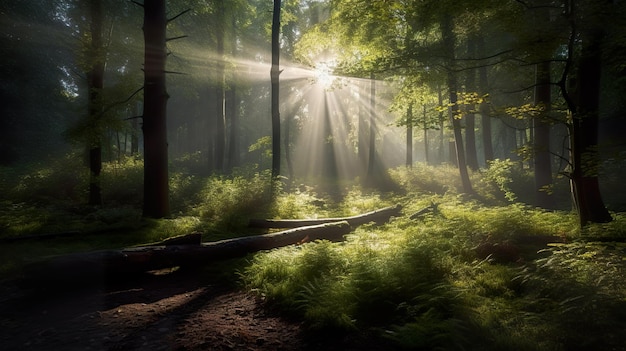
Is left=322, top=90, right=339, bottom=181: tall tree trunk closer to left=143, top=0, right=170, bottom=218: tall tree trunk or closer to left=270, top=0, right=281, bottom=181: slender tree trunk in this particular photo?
left=270, top=0, right=281, bottom=181: slender tree trunk

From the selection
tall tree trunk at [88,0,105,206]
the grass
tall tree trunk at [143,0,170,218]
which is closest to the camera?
the grass

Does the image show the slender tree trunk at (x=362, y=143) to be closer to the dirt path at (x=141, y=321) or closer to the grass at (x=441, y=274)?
the grass at (x=441, y=274)

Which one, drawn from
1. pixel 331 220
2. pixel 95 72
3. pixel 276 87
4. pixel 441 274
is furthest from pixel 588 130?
pixel 95 72

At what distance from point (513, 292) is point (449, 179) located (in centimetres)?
1788

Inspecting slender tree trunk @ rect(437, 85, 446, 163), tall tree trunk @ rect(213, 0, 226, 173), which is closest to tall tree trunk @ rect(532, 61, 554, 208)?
slender tree trunk @ rect(437, 85, 446, 163)

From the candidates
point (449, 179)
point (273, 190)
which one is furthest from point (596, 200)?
point (449, 179)

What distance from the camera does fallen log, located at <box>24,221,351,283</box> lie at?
537 centimetres

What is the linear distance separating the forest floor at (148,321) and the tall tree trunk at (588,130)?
574 cm

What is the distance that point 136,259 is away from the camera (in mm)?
6020

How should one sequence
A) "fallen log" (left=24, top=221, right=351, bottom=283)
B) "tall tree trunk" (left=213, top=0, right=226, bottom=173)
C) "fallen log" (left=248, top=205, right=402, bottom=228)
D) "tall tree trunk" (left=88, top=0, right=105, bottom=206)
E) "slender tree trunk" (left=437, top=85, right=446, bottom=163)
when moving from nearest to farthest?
1. "fallen log" (left=24, top=221, right=351, bottom=283)
2. "fallen log" (left=248, top=205, right=402, bottom=228)
3. "slender tree trunk" (left=437, top=85, right=446, bottom=163)
4. "tall tree trunk" (left=88, top=0, right=105, bottom=206)
5. "tall tree trunk" (left=213, top=0, right=226, bottom=173)

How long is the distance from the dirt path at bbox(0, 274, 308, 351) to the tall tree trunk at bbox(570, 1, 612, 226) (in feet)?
20.6

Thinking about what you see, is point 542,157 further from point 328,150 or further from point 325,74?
point 328,150

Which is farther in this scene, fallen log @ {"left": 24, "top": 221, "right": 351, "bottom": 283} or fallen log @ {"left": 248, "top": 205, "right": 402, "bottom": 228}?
fallen log @ {"left": 248, "top": 205, "right": 402, "bottom": 228}

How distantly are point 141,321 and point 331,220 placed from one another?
6911 mm
